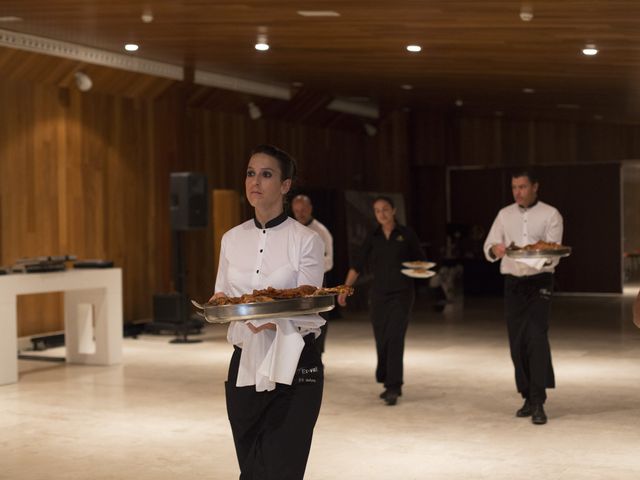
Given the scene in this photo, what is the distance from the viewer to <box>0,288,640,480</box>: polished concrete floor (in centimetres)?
569

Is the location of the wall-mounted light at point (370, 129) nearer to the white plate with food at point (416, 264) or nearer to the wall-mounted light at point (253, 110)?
the wall-mounted light at point (253, 110)

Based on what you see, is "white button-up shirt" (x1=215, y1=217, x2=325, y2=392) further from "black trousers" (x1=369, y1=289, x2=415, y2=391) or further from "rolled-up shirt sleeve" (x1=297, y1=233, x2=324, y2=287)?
"black trousers" (x1=369, y1=289, x2=415, y2=391)

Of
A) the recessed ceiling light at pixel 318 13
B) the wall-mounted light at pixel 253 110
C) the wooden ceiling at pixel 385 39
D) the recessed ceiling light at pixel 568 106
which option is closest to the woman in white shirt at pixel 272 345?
the wooden ceiling at pixel 385 39

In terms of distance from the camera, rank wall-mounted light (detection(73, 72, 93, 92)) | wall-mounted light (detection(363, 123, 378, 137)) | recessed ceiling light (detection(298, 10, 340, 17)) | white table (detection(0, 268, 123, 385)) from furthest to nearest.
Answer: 1. wall-mounted light (detection(363, 123, 378, 137))
2. wall-mounted light (detection(73, 72, 93, 92))
3. white table (detection(0, 268, 123, 385))
4. recessed ceiling light (detection(298, 10, 340, 17))

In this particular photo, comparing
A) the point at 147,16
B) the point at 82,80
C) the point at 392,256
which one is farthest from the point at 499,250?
the point at 82,80

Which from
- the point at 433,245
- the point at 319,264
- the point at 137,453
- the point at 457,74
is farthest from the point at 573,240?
the point at 319,264

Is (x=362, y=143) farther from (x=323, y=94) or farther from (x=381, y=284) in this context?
(x=381, y=284)

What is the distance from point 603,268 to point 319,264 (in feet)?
52.6

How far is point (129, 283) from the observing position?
13.0 meters

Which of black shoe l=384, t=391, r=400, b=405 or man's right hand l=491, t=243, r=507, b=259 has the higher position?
man's right hand l=491, t=243, r=507, b=259

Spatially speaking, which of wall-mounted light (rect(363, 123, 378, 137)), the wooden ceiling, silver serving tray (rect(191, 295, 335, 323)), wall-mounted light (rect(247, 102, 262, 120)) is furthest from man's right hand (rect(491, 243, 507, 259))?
wall-mounted light (rect(363, 123, 378, 137))

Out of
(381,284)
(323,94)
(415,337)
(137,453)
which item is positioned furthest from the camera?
(323,94)

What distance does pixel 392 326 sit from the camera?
25.1 feet

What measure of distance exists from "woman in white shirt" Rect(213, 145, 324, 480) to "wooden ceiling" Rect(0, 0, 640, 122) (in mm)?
4330
